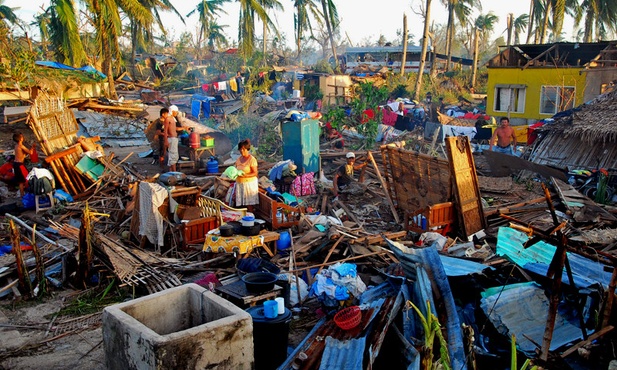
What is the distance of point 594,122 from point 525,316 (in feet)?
31.0

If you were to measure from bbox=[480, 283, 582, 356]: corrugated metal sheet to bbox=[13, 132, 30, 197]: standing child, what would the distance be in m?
10.2

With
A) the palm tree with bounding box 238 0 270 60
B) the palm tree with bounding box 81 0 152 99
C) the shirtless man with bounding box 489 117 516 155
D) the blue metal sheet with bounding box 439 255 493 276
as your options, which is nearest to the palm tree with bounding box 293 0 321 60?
the palm tree with bounding box 238 0 270 60

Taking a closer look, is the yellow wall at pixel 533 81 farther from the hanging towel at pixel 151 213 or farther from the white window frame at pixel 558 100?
the hanging towel at pixel 151 213

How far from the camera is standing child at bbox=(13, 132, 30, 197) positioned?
11.7 meters

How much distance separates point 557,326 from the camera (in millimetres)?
5504

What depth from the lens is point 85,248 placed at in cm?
729

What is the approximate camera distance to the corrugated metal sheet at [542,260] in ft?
20.2

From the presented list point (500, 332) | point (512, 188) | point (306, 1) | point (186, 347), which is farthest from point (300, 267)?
point (306, 1)

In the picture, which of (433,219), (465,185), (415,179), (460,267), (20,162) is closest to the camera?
(460,267)

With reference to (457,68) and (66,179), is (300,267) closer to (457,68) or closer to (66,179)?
(66,179)

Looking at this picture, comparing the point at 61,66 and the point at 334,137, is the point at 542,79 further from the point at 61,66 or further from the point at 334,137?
the point at 61,66

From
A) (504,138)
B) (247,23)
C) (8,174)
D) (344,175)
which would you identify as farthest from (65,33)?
(504,138)

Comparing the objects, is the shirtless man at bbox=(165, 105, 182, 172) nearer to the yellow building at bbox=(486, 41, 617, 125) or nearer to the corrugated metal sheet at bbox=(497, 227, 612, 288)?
the corrugated metal sheet at bbox=(497, 227, 612, 288)

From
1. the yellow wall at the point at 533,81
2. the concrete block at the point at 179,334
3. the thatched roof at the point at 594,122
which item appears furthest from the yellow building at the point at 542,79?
the concrete block at the point at 179,334
